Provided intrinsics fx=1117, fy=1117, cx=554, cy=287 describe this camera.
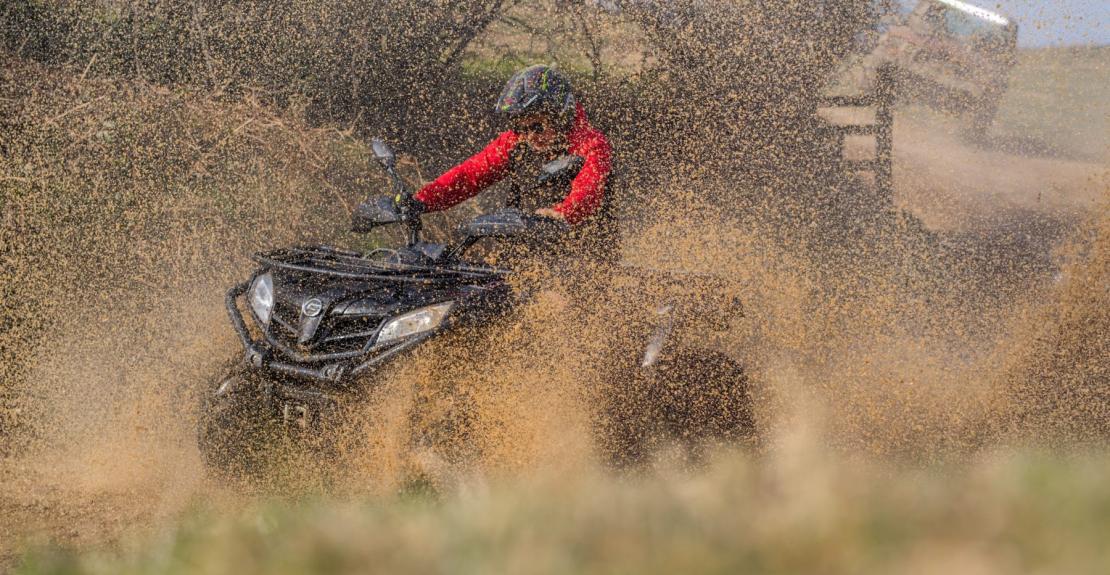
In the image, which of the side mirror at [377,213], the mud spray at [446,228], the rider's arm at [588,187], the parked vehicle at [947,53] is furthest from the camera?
the parked vehicle at [947,53]

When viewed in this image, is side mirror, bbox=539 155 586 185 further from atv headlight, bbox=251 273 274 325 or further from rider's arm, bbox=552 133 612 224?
atv headlight, bbox=251 273 274 325

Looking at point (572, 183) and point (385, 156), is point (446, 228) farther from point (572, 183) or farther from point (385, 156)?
point (385, 156)

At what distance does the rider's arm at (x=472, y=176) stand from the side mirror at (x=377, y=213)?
0.62 meters

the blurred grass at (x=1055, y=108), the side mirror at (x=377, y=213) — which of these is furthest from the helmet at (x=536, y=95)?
the blurred grass at (x=1055, y=108)

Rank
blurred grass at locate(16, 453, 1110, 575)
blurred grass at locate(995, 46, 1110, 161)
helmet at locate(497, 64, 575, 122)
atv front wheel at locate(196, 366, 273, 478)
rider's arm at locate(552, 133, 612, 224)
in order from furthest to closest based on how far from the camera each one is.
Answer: blurred grass at locate(995, 46, 1110, 161) < helmet at locate(497, 64, 575, 122) < rider's arm at locate(552, 133, 612, 224) < atv front wheel at locate(196, 366, 273, 478) < blurred grass at locate(16, 453, 1110, 575)

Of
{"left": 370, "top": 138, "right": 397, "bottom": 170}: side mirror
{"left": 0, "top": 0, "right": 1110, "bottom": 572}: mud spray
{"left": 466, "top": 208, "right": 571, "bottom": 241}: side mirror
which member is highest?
{"left": 466, "top": 208, "right": 571, "bottom": 241}: side mirror

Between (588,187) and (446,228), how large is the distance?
15.0 ft

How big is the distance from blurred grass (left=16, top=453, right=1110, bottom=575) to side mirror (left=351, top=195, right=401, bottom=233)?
3586mm

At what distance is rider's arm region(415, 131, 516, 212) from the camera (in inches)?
256

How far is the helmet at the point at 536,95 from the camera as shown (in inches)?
243

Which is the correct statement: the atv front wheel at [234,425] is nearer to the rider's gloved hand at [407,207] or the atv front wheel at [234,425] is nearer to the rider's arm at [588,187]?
the rider's gloved hand at [407,207]

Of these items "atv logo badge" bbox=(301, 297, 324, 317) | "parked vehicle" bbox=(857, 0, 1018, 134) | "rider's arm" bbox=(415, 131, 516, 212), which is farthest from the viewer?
"parked vehicle" bbox=(857, 0, 1018, 134)

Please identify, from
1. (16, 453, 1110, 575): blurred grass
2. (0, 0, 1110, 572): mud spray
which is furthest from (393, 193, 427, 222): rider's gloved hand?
(16, 453, 1110, 575): blurred grass

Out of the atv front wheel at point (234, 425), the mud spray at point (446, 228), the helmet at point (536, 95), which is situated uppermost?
the helmet at point (536, 95)
